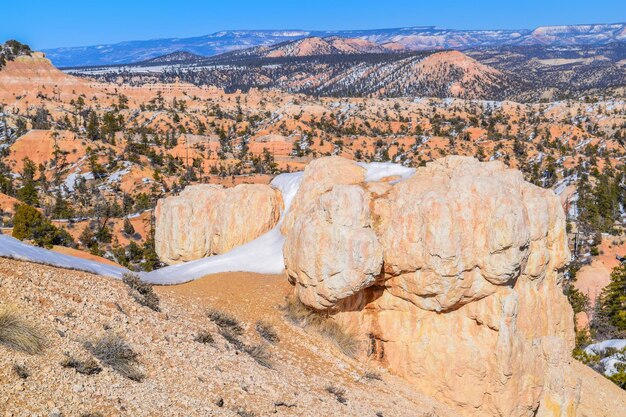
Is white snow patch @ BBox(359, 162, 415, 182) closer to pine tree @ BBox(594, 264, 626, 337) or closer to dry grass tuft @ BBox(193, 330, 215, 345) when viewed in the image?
dry grass tuft @ BBox(193, 330, 215, 345)

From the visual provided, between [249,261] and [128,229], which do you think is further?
[128,229]

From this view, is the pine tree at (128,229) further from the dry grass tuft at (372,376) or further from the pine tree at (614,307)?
the dry grass tuft at (372,376)

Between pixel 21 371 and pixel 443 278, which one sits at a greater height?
pixel 21 371

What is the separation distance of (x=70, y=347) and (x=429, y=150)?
85.2 meters

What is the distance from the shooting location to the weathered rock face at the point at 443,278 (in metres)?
12.7

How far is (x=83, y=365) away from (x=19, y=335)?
0.90 meters

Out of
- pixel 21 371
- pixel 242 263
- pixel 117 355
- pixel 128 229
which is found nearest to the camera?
pixel 21 371

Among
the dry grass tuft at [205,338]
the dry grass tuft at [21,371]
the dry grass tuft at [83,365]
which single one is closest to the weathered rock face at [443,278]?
the dry grass tuft at [205,338]

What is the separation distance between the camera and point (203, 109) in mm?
112062

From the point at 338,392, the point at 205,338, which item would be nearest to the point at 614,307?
the point at 338,392

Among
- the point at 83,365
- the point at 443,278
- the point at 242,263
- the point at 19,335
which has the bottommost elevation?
the point at 242,263

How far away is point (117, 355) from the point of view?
803 centimetres

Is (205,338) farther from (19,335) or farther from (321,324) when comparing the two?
(321,324)

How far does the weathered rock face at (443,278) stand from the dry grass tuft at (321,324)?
0.68 feet
